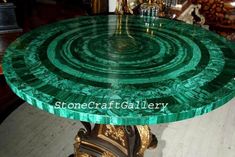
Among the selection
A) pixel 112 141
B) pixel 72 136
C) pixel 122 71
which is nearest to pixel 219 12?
pixel 72 136

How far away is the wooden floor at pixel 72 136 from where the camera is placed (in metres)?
1.25

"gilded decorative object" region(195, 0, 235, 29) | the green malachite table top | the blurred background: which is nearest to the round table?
the green malachite table top

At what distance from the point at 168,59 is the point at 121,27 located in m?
0.29

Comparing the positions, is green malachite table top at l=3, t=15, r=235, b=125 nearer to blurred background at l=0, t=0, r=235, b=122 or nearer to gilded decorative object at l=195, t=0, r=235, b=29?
blurred background at l=0, t=0, r=235, b=122

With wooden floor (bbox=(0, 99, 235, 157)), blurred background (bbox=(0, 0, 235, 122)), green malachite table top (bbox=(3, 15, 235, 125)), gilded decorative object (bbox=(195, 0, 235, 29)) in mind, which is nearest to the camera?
green malachite table top (bbox=(3, 15, 235, 125))

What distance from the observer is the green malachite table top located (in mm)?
564

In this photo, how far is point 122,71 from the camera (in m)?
0.69

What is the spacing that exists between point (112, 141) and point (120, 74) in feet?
1.16

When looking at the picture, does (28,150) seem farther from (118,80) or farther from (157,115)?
(157,115)

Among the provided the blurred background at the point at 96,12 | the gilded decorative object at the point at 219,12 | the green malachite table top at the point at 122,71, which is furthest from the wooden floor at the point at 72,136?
the gilded decorative object at the point at 219,12

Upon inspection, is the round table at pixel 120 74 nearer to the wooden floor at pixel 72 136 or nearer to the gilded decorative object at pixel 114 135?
the gilded decorative object at pixel 114 135

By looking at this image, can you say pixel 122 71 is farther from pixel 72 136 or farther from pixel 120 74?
pixel 72 136

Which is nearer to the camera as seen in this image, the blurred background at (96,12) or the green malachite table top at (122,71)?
the green malachite table top at (122,71)

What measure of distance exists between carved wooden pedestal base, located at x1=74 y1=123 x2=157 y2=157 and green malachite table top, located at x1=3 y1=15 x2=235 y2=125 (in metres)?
0.24
